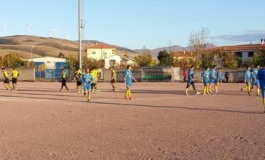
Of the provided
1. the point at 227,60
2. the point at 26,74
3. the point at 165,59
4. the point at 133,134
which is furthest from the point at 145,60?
the point at 133,134

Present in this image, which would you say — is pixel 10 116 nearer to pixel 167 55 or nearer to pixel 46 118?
pixel 46 118

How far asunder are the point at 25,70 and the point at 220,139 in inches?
2260

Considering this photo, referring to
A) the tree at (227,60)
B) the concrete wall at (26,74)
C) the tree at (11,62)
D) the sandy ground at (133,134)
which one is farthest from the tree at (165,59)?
the sandy ground at (133,134)

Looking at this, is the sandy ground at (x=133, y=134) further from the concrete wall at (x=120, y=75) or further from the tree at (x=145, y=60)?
the tree at (x=145, y=60)

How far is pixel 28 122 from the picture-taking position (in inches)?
541

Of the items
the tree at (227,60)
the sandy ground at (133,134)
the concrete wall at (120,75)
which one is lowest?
the sandy ground at (133,134)

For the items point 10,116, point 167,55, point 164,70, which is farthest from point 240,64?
point 10,116

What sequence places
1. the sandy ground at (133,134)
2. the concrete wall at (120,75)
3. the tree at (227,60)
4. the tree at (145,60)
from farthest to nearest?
the tree at (145,60)
the tree at (227,60)
the concrete wall at (120,75)
the sandy ground at (133,134)

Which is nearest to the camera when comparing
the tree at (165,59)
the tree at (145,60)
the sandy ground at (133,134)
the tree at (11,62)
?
the sandy ground at (133,134)

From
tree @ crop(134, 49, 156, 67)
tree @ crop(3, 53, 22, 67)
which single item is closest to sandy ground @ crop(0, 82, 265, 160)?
tree @ crop(134, 49, 156, 67)

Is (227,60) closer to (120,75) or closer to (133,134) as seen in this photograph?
(120,75)

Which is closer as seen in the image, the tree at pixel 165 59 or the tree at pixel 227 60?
the tree at pixel 227 60

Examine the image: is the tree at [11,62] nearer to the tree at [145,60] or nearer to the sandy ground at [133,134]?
the tree at [145,60]

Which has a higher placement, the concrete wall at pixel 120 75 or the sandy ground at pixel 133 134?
the concrete wall at pixel 120 75
